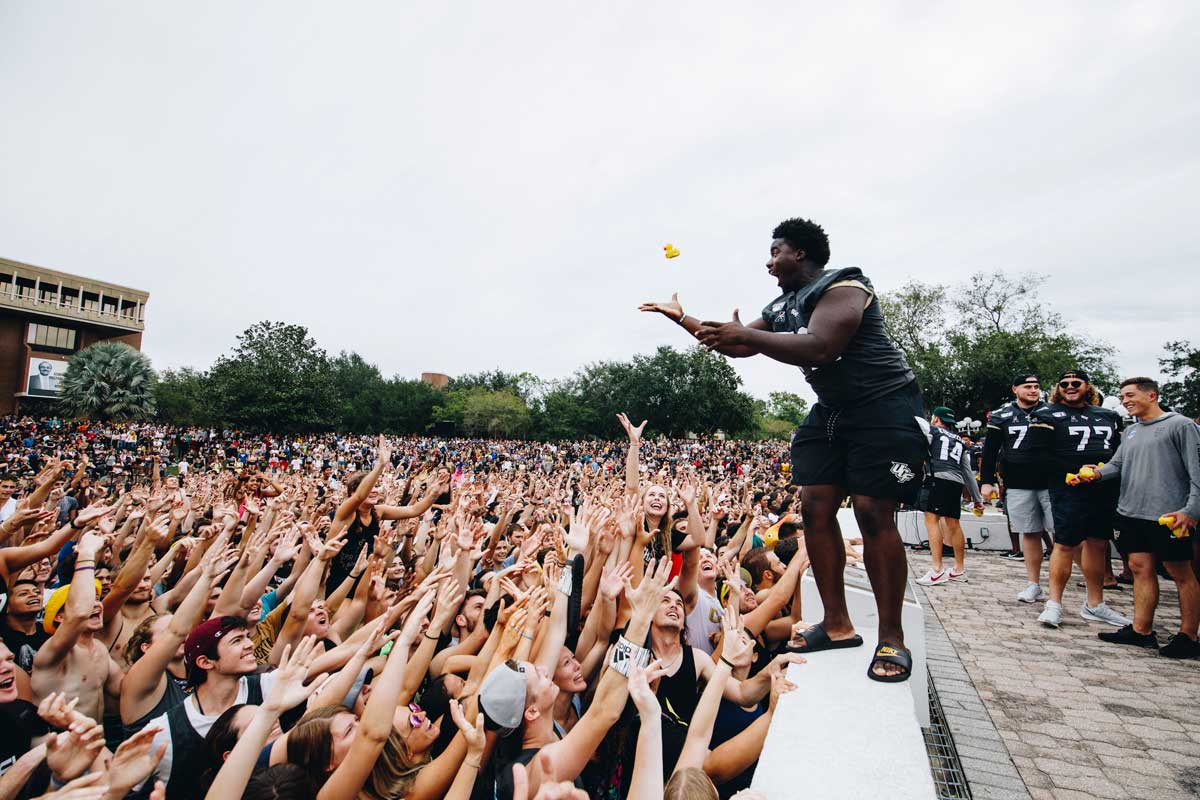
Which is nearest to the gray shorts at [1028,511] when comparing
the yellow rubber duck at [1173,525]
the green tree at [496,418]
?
the yellow rubber duck at [1173,525]

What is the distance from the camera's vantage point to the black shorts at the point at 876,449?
218cm

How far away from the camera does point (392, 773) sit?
2.45 m

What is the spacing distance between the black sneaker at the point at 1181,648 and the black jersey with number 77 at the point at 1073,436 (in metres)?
1.35

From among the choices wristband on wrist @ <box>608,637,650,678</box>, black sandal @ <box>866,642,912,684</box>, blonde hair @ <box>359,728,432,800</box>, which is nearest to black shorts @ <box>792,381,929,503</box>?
black sandal @ <box>866,642,912,684</box>

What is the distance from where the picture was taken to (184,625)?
3129mm

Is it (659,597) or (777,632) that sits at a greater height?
(659,597)

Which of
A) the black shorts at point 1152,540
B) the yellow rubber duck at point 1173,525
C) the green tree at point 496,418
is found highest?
the green tree at point 496,418

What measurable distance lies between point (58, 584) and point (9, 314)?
63.5m

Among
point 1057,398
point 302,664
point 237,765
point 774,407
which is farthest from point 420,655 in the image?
point 774,407

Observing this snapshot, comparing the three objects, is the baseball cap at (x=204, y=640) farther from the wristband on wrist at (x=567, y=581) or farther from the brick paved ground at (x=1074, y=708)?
the brick paved ground at (x=1074, y=708)

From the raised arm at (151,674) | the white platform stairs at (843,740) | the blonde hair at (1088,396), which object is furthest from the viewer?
the blonde hair at (1088,396)

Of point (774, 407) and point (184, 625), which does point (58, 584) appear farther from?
point (774, 407)

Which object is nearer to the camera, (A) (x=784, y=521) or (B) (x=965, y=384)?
(A) (x=784, y=521)

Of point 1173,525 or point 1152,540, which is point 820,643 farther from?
point 1152,540
